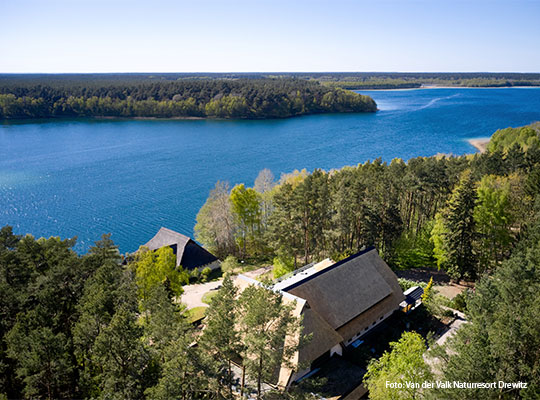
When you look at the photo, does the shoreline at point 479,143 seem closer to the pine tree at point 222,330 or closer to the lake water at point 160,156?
the lake water at point 160,156

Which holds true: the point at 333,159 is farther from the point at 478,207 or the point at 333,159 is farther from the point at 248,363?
the point at 248,363

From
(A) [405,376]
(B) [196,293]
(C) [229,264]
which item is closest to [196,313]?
(B) [196,293]

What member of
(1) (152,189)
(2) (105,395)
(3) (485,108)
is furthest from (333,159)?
(3) (485,108)

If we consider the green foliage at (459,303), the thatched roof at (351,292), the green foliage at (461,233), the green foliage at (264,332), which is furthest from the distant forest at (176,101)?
the green foliage at (264,332)

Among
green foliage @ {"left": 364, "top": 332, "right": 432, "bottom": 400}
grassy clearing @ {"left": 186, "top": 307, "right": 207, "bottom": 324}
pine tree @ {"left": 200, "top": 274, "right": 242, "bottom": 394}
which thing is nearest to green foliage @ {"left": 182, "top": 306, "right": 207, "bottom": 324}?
grassy clearing @ {"left": 186, "top": 307, "right": 207, "bottom": 324}

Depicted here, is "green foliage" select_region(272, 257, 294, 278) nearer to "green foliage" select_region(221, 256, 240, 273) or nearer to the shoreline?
"green foliage" select_region(221, 256, 240, 273)

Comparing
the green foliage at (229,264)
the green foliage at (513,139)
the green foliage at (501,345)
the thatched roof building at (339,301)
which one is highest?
the green foliage at (513,139)
